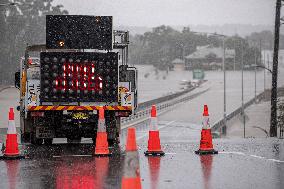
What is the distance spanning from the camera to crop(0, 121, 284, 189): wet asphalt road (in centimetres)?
1162

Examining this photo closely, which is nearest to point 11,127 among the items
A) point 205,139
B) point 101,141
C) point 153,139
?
point 101,141

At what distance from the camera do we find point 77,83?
19.1 meters

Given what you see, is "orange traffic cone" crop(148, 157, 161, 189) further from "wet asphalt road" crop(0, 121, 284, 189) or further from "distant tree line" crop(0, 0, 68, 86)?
"distant tree line" crop(0, 0, 68, 86)

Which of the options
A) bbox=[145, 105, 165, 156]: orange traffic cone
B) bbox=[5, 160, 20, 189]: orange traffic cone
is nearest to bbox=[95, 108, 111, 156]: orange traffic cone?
bbox=[145, 105, 165, 156]: orange traffic cone

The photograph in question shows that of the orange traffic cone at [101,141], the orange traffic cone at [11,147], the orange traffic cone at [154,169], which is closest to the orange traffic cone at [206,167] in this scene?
the orange traffic cone at [154,169]

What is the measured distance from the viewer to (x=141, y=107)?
88.1 metres

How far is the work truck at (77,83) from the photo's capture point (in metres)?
19.0

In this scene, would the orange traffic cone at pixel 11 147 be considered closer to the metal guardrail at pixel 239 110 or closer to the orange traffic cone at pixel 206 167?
the orange traffic cone at pixel 206 167

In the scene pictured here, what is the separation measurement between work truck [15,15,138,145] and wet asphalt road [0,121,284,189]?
4.69 feet

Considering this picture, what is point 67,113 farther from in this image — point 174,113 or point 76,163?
point 174,113

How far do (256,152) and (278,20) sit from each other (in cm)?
2716

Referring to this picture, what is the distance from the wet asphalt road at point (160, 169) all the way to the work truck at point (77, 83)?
1429 millimetres

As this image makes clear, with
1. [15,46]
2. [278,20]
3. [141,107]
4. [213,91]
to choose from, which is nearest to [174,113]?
[141,107]

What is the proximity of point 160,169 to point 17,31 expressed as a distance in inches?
4052
